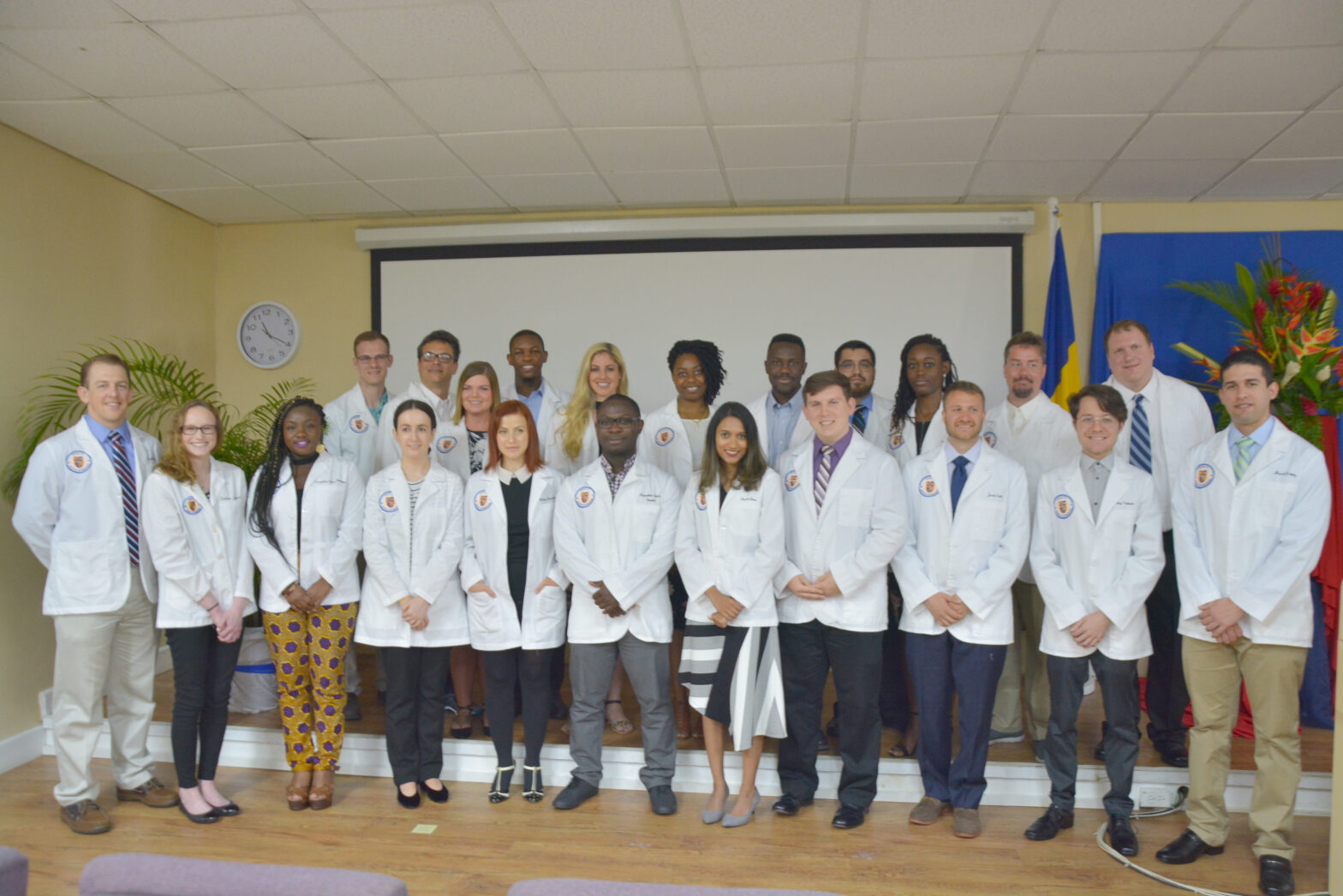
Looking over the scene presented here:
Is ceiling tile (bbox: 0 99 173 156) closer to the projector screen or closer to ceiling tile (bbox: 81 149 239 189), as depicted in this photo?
ceiling tile (bbox: 81 149 239 189)

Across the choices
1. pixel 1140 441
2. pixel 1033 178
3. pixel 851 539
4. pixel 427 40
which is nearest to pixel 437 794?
pixel 851 539

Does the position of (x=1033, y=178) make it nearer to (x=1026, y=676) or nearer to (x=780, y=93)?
(x=780, y=93)

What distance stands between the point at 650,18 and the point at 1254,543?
9.35 ft

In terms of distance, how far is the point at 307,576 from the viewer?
11.5 ft

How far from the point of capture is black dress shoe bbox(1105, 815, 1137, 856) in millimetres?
3150

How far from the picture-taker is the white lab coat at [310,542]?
3.49 m

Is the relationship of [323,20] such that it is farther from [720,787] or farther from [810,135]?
[720,787]

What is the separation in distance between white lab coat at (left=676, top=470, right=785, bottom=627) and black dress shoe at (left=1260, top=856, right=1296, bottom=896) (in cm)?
182

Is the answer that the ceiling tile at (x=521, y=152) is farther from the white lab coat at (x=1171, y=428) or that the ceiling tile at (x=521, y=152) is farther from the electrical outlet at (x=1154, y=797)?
the electrical outlet at (x=1154, y=797)

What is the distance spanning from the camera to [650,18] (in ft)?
10.8

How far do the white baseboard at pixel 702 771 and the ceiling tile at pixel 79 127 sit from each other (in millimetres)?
2944

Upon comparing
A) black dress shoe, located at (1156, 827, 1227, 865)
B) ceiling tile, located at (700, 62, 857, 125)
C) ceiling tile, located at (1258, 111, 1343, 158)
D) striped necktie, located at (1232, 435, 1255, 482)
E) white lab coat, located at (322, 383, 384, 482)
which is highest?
ceiling tile, located at (700, 62, 857, 125)

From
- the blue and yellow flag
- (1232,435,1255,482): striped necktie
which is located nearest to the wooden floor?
(1232,435,1255,482): striped necktie

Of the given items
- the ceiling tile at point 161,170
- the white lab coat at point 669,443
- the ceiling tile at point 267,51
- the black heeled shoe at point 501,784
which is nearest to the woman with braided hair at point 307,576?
the black heeled shoe at point 501,784
